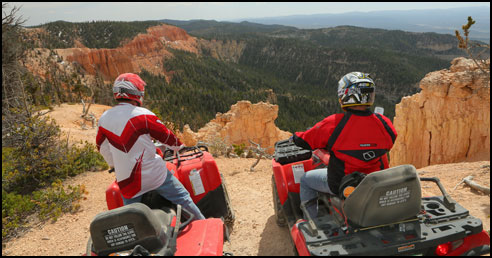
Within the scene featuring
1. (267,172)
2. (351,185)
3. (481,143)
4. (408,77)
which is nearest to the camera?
(351,185)

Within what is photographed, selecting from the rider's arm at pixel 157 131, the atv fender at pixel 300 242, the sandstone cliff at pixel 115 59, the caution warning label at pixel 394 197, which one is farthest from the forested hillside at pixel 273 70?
the caution warning label at pixel 394 197

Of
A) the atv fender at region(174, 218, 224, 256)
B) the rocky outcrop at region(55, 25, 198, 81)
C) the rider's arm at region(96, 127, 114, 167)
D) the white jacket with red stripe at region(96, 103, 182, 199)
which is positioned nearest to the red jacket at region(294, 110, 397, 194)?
the atv fender at region(174, 218, 224, 256)

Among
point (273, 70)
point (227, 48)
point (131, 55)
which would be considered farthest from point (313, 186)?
point (227, 48)

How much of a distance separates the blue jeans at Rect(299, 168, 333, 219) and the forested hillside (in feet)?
84.1

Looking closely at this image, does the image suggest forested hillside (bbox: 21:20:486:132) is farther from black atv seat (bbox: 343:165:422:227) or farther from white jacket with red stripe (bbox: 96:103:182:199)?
black atv seat (bbox: 343:165:422:227)

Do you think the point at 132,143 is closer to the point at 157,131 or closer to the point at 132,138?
the point at 132,138

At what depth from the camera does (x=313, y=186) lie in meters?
3.75

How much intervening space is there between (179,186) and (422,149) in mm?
12188

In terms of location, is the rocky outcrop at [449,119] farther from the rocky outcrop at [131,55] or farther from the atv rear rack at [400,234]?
the rocky outcrop at [131,55]

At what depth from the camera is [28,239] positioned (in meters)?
5.40

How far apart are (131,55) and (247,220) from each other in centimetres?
8963

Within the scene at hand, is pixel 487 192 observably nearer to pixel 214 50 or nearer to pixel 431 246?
pixel 431 246

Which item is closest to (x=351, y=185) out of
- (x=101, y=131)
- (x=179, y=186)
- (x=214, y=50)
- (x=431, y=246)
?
(x=431, y=246)

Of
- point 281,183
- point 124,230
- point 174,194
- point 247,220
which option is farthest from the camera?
point 247,220
